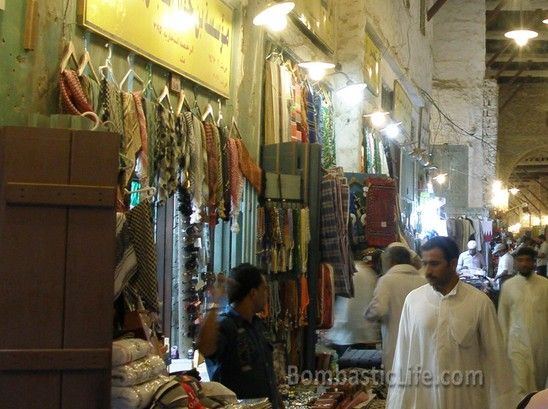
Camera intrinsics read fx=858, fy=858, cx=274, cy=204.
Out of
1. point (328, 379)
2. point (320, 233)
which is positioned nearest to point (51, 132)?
point (328, 379)

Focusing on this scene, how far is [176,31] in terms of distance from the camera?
536 cm

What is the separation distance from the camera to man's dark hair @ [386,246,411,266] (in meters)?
6.42

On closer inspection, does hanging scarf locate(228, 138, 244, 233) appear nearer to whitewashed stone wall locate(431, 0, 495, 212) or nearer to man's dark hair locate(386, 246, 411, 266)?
man's dark hair locate(386, 246, 411, 266)

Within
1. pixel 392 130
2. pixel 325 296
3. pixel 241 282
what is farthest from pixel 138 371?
pixel 392 130

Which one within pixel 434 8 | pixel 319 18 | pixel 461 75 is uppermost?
pixel 434 8

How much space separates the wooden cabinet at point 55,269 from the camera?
9.23 ft

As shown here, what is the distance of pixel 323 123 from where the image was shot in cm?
911

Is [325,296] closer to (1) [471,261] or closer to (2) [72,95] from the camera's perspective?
(2) [72,95]

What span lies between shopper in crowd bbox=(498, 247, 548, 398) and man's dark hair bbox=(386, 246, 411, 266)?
0.95 meters

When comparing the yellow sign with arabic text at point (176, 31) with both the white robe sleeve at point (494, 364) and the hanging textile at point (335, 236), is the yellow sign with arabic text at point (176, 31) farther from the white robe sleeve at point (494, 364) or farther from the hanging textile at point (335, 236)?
the white robe sleeve at point (494, 364)

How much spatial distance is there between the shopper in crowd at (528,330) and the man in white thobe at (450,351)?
2.45 metres

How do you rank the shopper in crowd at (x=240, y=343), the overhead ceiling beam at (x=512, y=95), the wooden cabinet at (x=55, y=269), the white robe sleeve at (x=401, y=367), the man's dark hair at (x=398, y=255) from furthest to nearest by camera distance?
1. the overhead ceiling beam at (x=512, y=95)
2. the man's dark hair at (x=398, y=255)
3. the white robe sleeve at (x=401, y=367)
4. the shopper in crowd at (x=240, y=343)
5. the wooden cabinet at (x=55, y=269)

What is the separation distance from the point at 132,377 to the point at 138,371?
42 mm

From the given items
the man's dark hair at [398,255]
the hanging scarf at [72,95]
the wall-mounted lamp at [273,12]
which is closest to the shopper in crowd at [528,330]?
the man's dark hair at [398,255]
